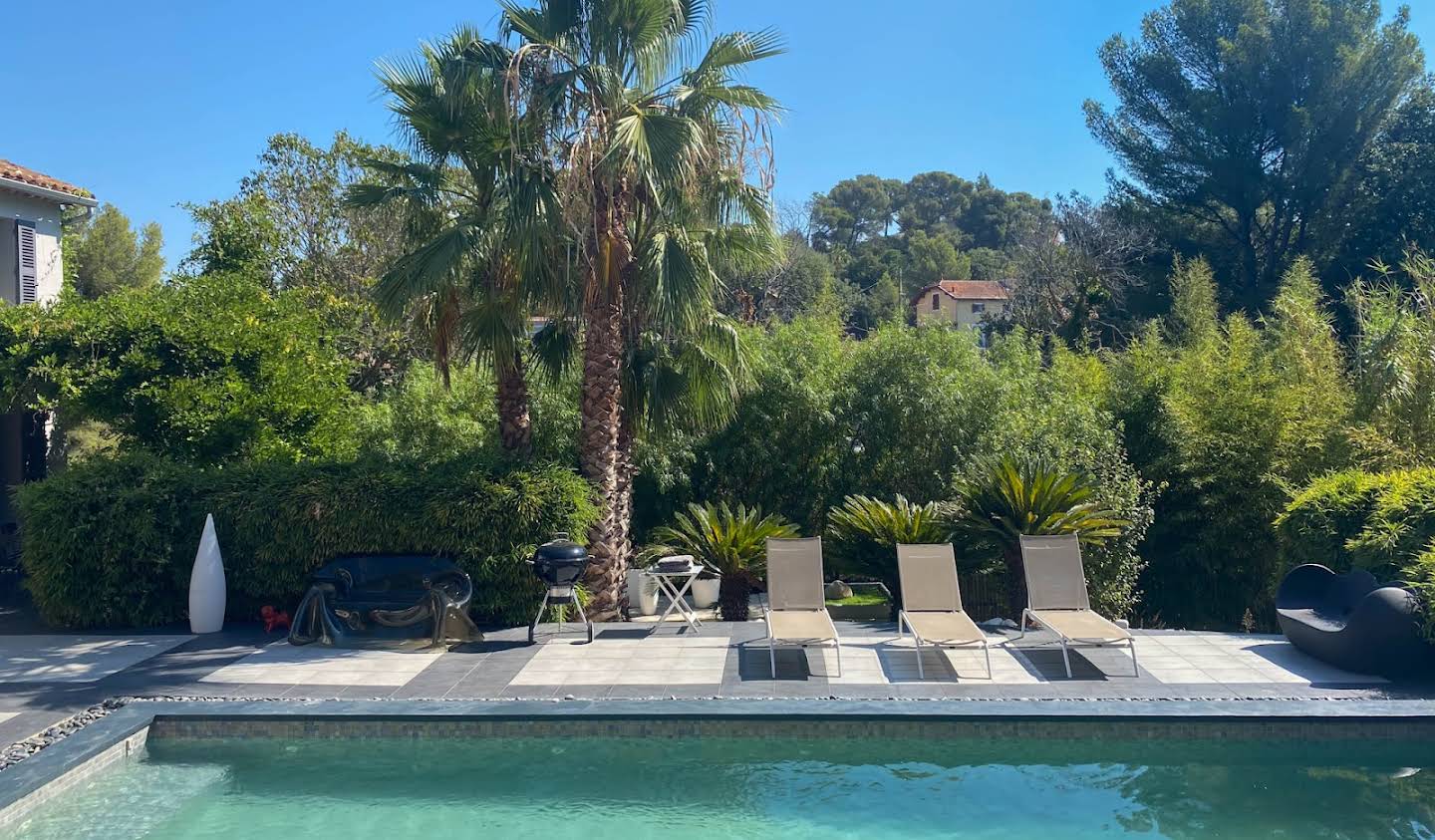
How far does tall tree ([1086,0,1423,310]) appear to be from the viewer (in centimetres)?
2620

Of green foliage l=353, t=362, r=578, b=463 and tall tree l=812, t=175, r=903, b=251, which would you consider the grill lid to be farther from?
tall tree l=812, t=175, r=903, b=251

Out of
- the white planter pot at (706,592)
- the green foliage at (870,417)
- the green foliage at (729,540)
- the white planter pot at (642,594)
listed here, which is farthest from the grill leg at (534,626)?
the green foliage at (870,417)

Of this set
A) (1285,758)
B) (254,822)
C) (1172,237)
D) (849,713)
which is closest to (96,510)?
(254,822)

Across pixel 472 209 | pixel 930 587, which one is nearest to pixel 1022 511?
pixel 930 587

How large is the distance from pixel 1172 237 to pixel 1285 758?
1004 inches

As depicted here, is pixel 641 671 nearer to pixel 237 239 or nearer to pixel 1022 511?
pixel 1022 511

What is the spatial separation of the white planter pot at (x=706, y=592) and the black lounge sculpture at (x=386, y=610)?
3.52 metres

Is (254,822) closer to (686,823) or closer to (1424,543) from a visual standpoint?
(686,823)

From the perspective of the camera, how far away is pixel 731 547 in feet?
36.4

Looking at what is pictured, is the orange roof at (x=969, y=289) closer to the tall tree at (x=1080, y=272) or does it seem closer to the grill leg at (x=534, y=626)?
the tall tree at (x=1080, y=272)

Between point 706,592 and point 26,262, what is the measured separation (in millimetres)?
13013

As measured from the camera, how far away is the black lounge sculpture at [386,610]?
957 centimetres

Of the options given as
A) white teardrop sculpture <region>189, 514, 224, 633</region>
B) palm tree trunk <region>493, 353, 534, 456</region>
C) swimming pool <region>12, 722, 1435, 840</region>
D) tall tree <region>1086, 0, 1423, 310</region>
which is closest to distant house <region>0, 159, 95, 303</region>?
white teardrop sculpture <region>189, 514, 224, 633</region>

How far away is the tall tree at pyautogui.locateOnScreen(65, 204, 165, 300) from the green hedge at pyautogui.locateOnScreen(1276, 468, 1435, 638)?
39.1 metres
